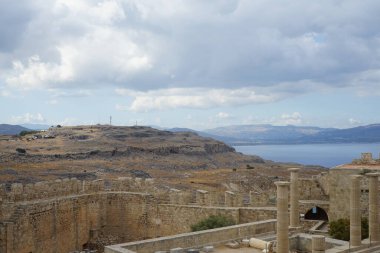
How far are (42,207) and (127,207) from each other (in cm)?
470

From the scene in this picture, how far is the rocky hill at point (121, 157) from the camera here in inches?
1622

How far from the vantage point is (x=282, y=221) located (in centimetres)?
1269

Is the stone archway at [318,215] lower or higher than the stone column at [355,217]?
lower

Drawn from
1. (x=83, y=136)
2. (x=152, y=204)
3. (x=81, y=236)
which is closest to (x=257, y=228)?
(x=152, y=204)

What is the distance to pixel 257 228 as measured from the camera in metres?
16.5

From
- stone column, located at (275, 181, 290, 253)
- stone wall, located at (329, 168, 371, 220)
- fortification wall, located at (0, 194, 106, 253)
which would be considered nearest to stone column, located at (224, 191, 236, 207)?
stone wall, located at (329, 168, 371, 220)

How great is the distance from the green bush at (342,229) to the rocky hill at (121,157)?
21.4 meters

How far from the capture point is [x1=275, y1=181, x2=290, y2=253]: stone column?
12.6 metres

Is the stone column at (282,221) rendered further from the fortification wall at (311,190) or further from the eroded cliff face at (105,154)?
the eroded cliff face at (105,154)

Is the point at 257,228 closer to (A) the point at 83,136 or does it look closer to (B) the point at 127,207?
(B) the point at 127,207

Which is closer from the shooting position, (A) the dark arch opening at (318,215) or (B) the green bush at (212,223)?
(B) the green bush at (212,223)

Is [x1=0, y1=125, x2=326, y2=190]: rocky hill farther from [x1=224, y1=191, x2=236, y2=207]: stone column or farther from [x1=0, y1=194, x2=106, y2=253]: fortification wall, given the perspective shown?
[x1=224, y1=191, x2=236, y2=207]: stone column

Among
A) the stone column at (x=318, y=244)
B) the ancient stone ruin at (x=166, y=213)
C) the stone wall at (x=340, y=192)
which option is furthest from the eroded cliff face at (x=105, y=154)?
the stone column at (x=318, y=244)


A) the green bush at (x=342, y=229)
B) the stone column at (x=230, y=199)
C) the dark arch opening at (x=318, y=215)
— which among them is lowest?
the dark arch opening at (x=318, y=215)
